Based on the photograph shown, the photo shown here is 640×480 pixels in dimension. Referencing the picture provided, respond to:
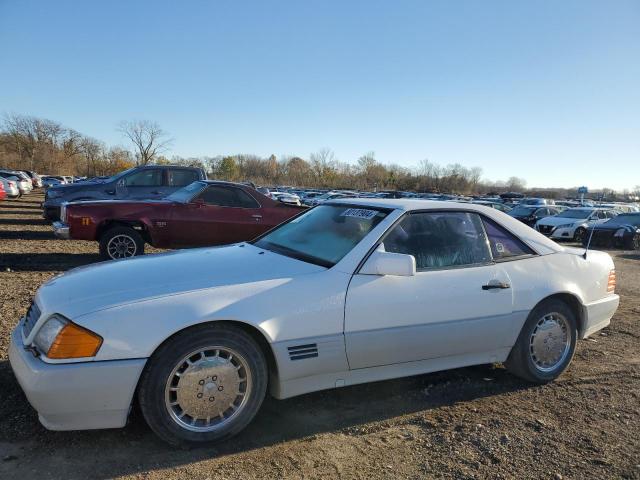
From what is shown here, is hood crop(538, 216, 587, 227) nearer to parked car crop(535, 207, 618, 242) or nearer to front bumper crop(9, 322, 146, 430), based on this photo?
parked car crop(535, 207, 618, 242)

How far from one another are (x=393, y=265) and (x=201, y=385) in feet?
4.57

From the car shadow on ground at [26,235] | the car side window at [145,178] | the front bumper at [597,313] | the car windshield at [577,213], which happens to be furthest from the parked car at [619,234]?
the car shadow on ground at [26,235]

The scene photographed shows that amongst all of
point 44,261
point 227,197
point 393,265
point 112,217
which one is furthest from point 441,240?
point 44,261

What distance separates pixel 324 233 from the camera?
150 inches

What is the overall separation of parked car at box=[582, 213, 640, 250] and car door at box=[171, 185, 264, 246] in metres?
12.4

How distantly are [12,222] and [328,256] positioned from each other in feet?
48.4

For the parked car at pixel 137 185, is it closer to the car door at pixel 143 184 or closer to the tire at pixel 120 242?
the car door at pixel 143 184

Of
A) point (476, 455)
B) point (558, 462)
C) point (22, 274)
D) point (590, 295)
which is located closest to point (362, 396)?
point (476, 455)

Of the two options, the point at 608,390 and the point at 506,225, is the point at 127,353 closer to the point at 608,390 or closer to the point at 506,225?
the point at 506,225

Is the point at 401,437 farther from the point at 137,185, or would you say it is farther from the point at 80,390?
the point at 137,185

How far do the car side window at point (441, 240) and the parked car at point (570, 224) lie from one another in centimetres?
1698

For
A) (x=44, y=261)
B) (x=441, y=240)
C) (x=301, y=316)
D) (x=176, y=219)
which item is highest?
(x=441, y=240)

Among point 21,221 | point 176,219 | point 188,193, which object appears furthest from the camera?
point 21,221

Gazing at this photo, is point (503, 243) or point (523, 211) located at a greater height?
point (503, 243)
